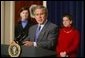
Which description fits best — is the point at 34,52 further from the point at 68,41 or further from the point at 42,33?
the point at 68,41

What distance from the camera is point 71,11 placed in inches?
153

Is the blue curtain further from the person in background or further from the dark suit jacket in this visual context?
the dark suit jacket

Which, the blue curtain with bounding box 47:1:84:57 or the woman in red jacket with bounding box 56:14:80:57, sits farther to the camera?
the blue curtain with bounding box 47:1:84:57

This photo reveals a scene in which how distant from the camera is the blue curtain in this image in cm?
378

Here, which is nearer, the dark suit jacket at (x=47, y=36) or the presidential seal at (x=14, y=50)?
the presidential seal at (x=14, y=50)

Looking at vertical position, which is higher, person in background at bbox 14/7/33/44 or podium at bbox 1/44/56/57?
person in background at bbox 14/7/33/44

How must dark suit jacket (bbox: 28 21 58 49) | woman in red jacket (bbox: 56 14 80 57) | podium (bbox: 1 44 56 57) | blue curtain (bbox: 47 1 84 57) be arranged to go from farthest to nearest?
1. blue curtain (bbox: 47 1 84 57)
2. woman in red jacket (bbox: 56 14 80 57)
3. dark suit jacket (bbox: 28 21 58 49)
4. podium (bbox: 1 44 56 57)

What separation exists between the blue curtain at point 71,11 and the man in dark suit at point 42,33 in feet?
6.07

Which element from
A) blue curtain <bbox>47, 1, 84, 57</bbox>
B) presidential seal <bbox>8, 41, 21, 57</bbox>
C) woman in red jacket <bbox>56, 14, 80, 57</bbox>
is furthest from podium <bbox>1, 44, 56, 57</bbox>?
blue curtain <bbox>47, 1, 84, 57</bbox>

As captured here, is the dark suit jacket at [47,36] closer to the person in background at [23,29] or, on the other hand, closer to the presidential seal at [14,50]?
the person in background at [23,29]

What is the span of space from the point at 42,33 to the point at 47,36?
5 cm

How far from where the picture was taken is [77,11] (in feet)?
12.5

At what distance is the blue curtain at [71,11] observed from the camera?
378 centimetres

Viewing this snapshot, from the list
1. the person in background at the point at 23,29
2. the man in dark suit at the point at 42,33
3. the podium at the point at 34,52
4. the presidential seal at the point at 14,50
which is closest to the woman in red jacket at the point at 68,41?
the person in background at the point at 23,29
